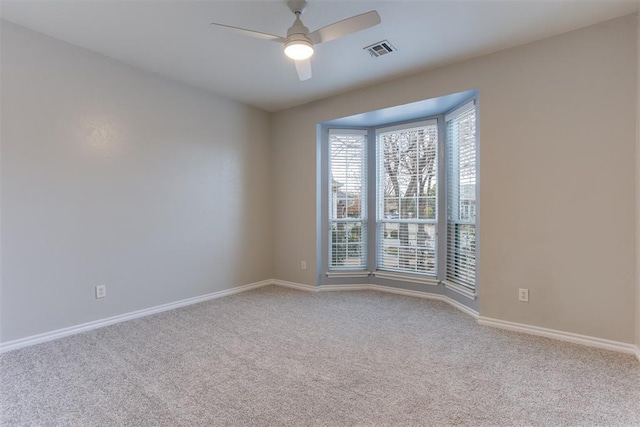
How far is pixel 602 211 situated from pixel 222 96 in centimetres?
419

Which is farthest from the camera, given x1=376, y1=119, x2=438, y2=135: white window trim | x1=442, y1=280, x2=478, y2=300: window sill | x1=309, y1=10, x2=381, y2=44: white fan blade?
x1=376, y1=119, x2=438, y2=135: white window trim

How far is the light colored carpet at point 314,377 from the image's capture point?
1718 millimetres

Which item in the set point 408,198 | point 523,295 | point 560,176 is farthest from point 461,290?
point 560,176

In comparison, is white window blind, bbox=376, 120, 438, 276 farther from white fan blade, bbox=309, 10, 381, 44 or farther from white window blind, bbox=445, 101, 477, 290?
white fan blade, bbox=309, 10, 381, 44

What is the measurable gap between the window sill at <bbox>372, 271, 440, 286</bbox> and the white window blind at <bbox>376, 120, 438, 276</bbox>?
7 cm

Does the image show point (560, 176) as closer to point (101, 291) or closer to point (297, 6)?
point (297, 6)

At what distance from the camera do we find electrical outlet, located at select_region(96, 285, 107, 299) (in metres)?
3.04

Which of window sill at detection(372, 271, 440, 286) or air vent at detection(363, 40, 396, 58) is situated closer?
air vent at detection(363, 40, 396, 58)

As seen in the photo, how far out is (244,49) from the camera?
9.59 feet

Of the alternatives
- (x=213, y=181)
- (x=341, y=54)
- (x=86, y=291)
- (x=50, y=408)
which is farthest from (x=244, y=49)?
(x=50, y=408)

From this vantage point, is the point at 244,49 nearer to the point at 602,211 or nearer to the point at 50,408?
the point at 50,408

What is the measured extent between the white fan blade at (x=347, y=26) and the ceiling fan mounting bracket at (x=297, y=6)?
24 centimetres

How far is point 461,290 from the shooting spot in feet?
11.5

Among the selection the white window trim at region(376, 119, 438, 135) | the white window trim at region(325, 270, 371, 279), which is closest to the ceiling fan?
the white window trim at region(376, 119, 438, 135)
